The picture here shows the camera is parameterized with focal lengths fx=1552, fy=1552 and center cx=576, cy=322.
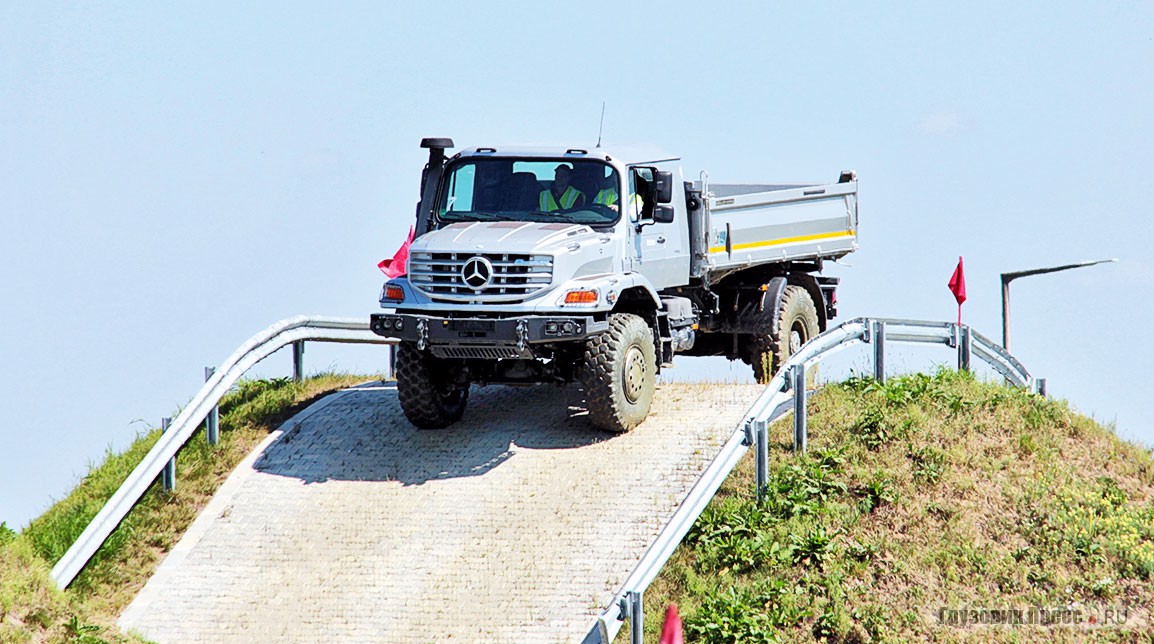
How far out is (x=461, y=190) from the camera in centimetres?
1833

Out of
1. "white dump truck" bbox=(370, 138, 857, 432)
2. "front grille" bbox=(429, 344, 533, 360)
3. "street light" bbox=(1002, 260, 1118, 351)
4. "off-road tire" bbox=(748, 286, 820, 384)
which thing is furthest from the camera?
"street light" bbox=(1002, 260, 1118, 351)

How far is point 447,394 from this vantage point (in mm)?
18344

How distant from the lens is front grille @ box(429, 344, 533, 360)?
55.1 feet

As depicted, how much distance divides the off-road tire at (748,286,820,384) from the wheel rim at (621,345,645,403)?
3.72 m

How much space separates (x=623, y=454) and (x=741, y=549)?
8.30ft

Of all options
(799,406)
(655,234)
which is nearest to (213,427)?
(655,234)

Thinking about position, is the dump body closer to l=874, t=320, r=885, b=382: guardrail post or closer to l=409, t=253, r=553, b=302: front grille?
l=874, t=320, r=885, b=382: guardrail post

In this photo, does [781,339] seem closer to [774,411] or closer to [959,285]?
[959,285]

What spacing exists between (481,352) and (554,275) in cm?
117

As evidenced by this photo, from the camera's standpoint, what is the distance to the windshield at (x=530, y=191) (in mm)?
17938

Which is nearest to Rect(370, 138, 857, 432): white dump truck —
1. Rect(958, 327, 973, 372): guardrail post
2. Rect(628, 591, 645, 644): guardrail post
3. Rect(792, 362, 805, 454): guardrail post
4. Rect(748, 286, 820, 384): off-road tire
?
Rect(748, 286, 820, 384): off-road tire

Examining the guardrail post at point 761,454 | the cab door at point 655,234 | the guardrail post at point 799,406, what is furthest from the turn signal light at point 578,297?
the guardrail post at point 761,454

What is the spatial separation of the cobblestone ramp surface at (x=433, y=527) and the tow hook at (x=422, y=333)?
1397 mm

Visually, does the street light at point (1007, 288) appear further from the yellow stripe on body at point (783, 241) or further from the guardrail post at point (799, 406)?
the guardrail post at point (799, 406)
